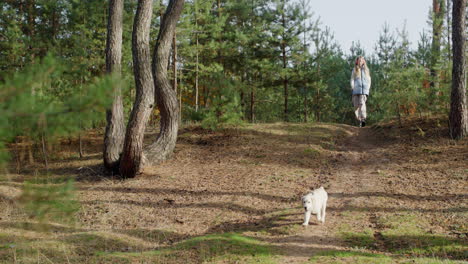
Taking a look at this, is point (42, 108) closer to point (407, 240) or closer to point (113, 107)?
point (407, 240)

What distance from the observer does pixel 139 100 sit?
950cm

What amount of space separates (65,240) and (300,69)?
51.8ft

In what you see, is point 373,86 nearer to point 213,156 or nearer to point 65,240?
point 213,156

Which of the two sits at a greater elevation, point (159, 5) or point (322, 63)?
point (159, 5)

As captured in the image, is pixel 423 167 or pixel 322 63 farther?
pixel 322 63

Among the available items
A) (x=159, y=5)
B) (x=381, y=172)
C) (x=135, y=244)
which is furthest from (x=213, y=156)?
(x=159, y=5)

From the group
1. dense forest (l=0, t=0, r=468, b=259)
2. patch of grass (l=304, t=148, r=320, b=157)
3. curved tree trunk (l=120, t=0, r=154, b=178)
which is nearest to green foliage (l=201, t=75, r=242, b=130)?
dense forest (l=0, t=0, r=468, b=259)

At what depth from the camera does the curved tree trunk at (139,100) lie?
9.33m

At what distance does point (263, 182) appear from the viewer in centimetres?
852

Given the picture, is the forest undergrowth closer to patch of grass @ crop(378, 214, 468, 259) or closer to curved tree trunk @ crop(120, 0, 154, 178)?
patch of grass @ crop(378, 214, 468, 259)

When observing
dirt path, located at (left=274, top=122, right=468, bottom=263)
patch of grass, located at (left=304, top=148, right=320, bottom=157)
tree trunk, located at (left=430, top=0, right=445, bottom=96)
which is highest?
tree trunk, located at (left=430, top=0, right=445, bottom=96)

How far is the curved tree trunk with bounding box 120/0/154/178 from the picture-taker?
9328 mm

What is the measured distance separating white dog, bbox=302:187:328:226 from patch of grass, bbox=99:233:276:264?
89 centimetres

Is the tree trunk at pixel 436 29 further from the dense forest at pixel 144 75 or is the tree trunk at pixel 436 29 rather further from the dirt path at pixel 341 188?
the dirt path at pixel 341 188
